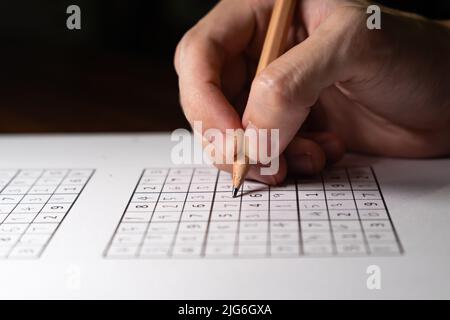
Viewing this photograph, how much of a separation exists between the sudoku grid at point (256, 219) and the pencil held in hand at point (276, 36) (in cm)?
5

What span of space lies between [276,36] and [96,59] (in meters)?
0.75

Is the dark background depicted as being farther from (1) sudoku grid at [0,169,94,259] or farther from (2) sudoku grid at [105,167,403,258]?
(2) sudoku grid at [105,167,403,258]

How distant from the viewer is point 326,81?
71 cm

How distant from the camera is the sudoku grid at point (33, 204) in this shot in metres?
0.67

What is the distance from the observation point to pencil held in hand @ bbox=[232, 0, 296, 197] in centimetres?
75

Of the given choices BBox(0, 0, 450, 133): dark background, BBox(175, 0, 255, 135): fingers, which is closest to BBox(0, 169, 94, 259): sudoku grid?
BBox(175, 0, 255, 135): fingers

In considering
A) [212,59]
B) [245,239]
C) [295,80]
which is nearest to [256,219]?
[245,239]

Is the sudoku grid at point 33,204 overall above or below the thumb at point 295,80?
below

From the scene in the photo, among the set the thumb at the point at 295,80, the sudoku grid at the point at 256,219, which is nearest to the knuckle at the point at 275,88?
the thumb at the point at 295,80

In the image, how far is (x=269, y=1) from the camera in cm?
90

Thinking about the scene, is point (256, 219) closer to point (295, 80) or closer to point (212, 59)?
point (295, 80)

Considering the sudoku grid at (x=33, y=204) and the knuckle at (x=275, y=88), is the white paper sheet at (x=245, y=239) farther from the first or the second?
the knuckle at (x=275, y=88)

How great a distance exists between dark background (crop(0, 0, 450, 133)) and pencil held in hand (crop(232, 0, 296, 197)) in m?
0.41

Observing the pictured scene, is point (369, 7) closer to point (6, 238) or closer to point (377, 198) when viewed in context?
point (377, 198)
